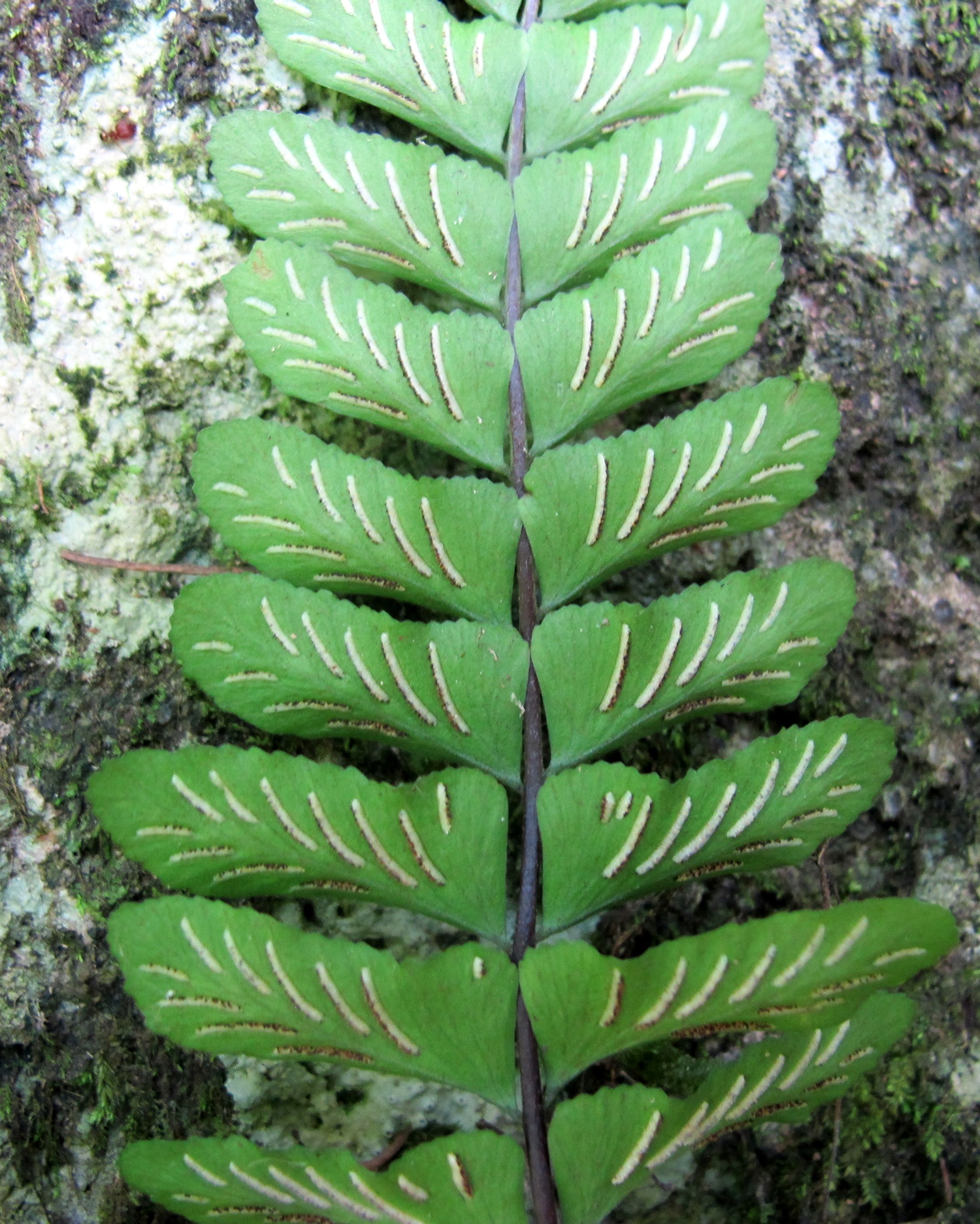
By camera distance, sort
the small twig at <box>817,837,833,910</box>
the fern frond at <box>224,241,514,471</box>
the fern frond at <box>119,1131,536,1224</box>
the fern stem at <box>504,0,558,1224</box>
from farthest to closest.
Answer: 1. the small twig at <box>817,837,833,910</box>
2. the fern frond at <box>224,241,514,471</box>
3. the fern stem at <box>504,0,558,1224</box>
4. the fern frond at <box>119,1131,536,1224</box>

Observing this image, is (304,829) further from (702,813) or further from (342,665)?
(702,813)

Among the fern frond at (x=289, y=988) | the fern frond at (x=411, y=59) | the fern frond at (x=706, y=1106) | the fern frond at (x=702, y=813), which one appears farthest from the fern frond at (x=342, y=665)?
the fern frond at (x=411, y=59)

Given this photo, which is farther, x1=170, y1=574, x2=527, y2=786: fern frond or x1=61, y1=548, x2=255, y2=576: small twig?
x1=61, y1=548, x2=255, y2=576: small twig

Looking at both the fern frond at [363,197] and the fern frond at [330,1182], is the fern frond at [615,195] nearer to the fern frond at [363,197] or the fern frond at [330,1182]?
the fern frond at [363,197]

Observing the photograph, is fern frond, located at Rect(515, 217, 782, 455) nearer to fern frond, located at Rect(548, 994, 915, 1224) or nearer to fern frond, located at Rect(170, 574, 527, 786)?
fern frond, located at Rect(170, 574, 527, 786)

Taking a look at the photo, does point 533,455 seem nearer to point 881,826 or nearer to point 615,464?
point 615,464

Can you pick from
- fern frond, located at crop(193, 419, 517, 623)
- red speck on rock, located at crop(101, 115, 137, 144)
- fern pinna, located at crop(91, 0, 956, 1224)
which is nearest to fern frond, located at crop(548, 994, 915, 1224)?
fern pinna, located at crop(91, 0, 956, 1224)

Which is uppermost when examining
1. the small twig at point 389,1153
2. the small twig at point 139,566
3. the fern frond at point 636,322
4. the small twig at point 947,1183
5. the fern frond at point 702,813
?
the fern frond at point 636,322
